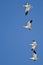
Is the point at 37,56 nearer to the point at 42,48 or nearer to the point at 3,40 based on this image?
the point at 42,48

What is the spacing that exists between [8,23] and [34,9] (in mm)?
210

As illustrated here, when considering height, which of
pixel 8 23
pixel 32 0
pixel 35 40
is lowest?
pixel 35 40

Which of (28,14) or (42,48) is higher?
(28,14)

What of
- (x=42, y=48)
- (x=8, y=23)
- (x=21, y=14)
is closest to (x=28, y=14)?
(x=21, y=14)

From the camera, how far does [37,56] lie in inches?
54.8

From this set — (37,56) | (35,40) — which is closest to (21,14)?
(35,40)

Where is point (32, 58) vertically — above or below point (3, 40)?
below

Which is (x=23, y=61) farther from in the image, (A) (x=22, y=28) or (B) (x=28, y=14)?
(B) (x=28, y=14)

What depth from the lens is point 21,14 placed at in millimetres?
1381

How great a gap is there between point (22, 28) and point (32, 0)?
21 centimetres

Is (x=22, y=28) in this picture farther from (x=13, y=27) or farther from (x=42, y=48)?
(x=42, y=48)

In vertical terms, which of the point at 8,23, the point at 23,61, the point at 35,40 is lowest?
the point at 23,61

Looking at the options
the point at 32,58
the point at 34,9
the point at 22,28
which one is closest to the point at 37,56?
the point at 32,58

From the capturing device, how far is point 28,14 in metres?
1.38
